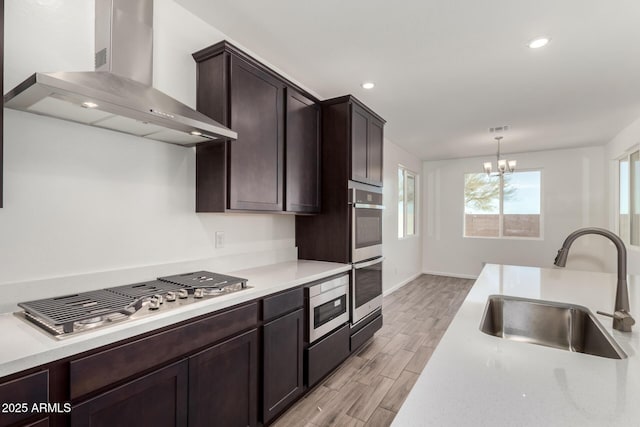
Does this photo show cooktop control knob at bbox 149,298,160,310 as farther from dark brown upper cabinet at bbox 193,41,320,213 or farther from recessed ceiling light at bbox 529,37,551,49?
recessed ceiling light at bbox 529,37,551,49

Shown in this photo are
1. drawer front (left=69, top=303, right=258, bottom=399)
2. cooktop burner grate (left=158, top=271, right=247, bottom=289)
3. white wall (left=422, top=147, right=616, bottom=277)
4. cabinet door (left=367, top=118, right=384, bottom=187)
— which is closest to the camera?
drawer front (left=69, top=303, right=258, bottom=399)

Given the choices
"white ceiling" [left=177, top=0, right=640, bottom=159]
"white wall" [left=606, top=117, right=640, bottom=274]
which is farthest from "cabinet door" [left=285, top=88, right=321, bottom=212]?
"white wall" [left=606, top=117, right=640, bottom=274]

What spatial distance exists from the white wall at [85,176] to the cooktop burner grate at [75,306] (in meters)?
0.16

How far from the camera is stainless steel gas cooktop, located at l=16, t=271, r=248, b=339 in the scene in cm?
115

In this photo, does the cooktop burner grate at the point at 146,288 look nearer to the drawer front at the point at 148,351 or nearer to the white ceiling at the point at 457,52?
the drawer front at the point at 148,351

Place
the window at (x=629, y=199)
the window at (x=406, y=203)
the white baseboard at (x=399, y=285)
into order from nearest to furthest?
1. the window at (x=629, y=199)
2. the white baseboard at (x=399, y=285)
3. the window at (x=406, y=203)

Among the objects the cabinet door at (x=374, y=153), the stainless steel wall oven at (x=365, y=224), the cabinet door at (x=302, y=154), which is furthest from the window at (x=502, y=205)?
the cabinet door at (x=302, y=154)

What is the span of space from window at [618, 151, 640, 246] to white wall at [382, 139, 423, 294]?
10.4ft

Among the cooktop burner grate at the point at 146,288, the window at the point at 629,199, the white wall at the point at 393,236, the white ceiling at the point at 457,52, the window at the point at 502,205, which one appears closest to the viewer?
the cooktop burner grate at the point at 146,288

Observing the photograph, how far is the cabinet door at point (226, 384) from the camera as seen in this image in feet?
4.82

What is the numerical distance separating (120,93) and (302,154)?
1.50 m

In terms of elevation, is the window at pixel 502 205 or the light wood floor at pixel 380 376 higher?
the window at pixel 502 205

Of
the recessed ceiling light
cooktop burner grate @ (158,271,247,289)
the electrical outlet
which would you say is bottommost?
cooktop burner grate @ (158,271,247,289)

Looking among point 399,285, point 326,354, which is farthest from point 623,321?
point 399,285
